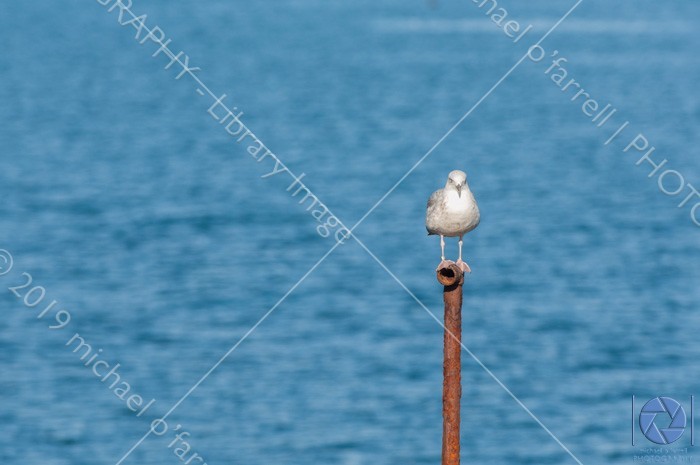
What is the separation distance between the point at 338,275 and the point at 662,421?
13.9 m

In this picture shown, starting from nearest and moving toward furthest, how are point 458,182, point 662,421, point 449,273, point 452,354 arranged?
1. point 449,273
2. point 452,354
3. point 458,182
4. point 662,421

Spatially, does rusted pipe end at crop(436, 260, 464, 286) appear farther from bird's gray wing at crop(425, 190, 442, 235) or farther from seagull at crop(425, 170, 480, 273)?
bird's gray wing at crop(425, 190, 442, 235)

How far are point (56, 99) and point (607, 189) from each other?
41772 millimetres

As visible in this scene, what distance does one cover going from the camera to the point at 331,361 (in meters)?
31.1

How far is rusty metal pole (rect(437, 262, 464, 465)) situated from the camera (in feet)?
44.8

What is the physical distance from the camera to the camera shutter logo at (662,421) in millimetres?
26547

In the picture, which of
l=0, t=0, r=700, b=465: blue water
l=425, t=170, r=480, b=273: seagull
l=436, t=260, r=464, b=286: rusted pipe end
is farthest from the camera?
l=0, t=0, r=700, b=465: blue water

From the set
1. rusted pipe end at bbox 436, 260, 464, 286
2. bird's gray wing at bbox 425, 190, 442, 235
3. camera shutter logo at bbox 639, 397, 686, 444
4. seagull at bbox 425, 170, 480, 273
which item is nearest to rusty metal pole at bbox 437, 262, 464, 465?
rusted pipe end at bbox 436, 260, 464, 286

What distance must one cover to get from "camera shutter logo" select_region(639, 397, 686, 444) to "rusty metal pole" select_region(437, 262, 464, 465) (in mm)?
12447

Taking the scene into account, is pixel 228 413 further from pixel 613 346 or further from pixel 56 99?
pixel 56 99

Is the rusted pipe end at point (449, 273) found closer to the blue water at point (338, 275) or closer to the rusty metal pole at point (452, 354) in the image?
the rusty metal pole at point (452, 354)

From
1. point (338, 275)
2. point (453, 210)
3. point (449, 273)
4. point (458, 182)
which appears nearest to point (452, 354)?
point (449, 273)

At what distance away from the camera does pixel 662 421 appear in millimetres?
27625

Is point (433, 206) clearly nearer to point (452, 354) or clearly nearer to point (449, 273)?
point (449, 273)
